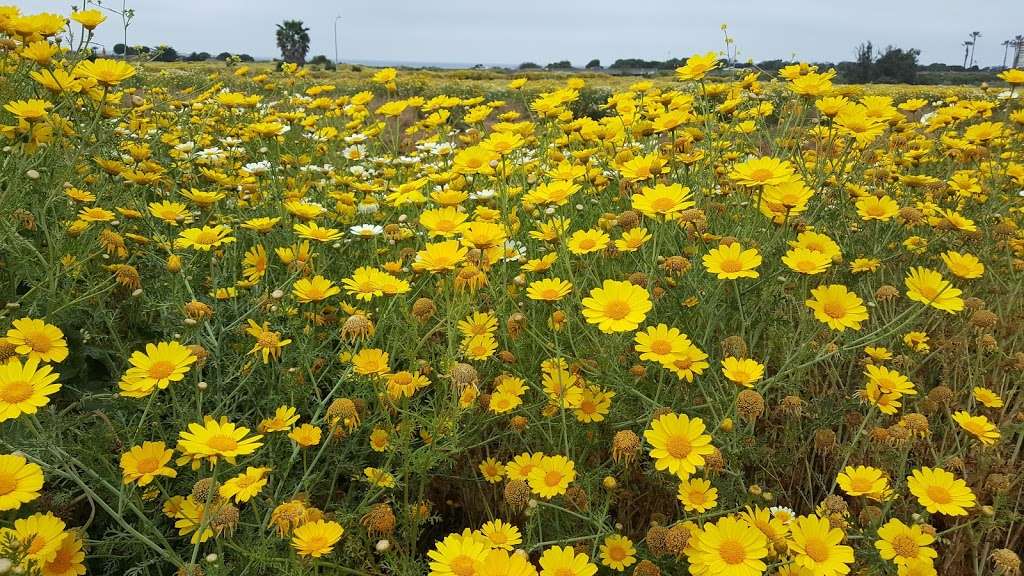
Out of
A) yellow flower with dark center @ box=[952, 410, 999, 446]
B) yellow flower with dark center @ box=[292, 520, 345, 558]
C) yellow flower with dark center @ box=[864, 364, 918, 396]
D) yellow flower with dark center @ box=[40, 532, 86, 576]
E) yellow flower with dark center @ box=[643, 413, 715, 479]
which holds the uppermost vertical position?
yellow flower with dark center @ box=[864, 364, 918, 396]

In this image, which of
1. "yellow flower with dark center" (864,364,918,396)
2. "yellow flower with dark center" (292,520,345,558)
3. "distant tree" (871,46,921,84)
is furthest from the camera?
"distant tree" (871,46,921,84)

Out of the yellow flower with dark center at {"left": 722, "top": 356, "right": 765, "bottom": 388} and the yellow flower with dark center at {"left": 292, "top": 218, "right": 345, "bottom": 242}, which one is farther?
the yellow flower with dark center at {"left": 292, "top": 218, "right": 345, "bottom": 242}

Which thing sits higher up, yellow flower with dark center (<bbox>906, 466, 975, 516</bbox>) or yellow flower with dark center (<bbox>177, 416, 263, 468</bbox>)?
yellow flower with dark center (<bbox>177, 416, 263, 468</bbox>)

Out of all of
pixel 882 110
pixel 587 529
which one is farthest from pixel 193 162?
pixel 882 110

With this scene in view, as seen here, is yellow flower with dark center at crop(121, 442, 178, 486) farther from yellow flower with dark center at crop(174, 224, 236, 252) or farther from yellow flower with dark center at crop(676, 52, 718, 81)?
yellow flower with dark center at crop(676, 52, 718, 81)

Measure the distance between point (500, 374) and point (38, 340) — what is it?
1232mm

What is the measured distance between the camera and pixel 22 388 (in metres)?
1.30

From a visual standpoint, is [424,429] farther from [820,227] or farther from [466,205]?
[820,227]

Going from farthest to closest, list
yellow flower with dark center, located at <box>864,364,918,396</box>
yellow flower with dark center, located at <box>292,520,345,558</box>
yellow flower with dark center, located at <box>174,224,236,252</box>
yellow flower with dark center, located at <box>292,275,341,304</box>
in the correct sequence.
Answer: yellow flower with dark center, located at <box>174,224,236,252</box>
yellow flower with dark center, located at <box>292,275,341,304</box>
yellow flower with dark center, located at <box>864,364,918,396</box>
yellow flower with dark center, located at <box>292,520,345,558</box>

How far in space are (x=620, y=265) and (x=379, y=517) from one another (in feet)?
4.36

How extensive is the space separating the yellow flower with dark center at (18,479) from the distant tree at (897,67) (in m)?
32.5

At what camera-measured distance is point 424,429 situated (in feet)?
5.99

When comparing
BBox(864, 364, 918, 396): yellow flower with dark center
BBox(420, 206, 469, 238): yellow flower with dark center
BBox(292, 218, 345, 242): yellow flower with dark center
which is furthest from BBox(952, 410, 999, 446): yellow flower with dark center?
BBox(292, 218, 345, 242): yellow flower with dark center

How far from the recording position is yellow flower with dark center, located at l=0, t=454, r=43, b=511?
1.21 meters
